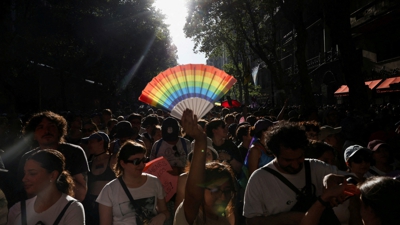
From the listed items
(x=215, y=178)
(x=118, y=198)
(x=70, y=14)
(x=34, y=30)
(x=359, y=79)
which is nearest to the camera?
(x=215, y=178)

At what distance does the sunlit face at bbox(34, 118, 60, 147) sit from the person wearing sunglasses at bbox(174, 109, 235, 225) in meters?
1.94

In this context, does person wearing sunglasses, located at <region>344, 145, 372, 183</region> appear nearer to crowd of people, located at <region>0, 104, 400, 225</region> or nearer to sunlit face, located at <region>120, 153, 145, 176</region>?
crowd of people, located at <region>0, 104, 400, 225</region>

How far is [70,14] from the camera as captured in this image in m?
21.8

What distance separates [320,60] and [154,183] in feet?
112

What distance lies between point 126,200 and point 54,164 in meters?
0.81

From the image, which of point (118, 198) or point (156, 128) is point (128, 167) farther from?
point (156, 128)

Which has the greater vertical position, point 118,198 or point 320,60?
point 320,60

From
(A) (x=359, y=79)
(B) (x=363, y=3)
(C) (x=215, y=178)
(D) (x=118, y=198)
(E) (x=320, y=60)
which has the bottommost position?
(D) (x=118, y=198)

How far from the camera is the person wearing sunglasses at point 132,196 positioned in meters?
3.93

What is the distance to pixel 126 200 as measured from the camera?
394cm

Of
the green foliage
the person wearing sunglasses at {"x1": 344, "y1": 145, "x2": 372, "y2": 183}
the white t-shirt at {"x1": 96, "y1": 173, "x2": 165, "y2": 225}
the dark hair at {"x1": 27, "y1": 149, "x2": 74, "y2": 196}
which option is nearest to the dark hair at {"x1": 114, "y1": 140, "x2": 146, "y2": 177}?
the white t-shirt at {"x1": 96, "y1": 173, "x2": 165, "y2": 225}

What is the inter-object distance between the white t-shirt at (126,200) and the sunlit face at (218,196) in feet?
3.28

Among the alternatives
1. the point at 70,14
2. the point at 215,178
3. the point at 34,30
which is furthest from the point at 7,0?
the point at 215,178

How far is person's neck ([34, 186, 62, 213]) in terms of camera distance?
10.8 feet
